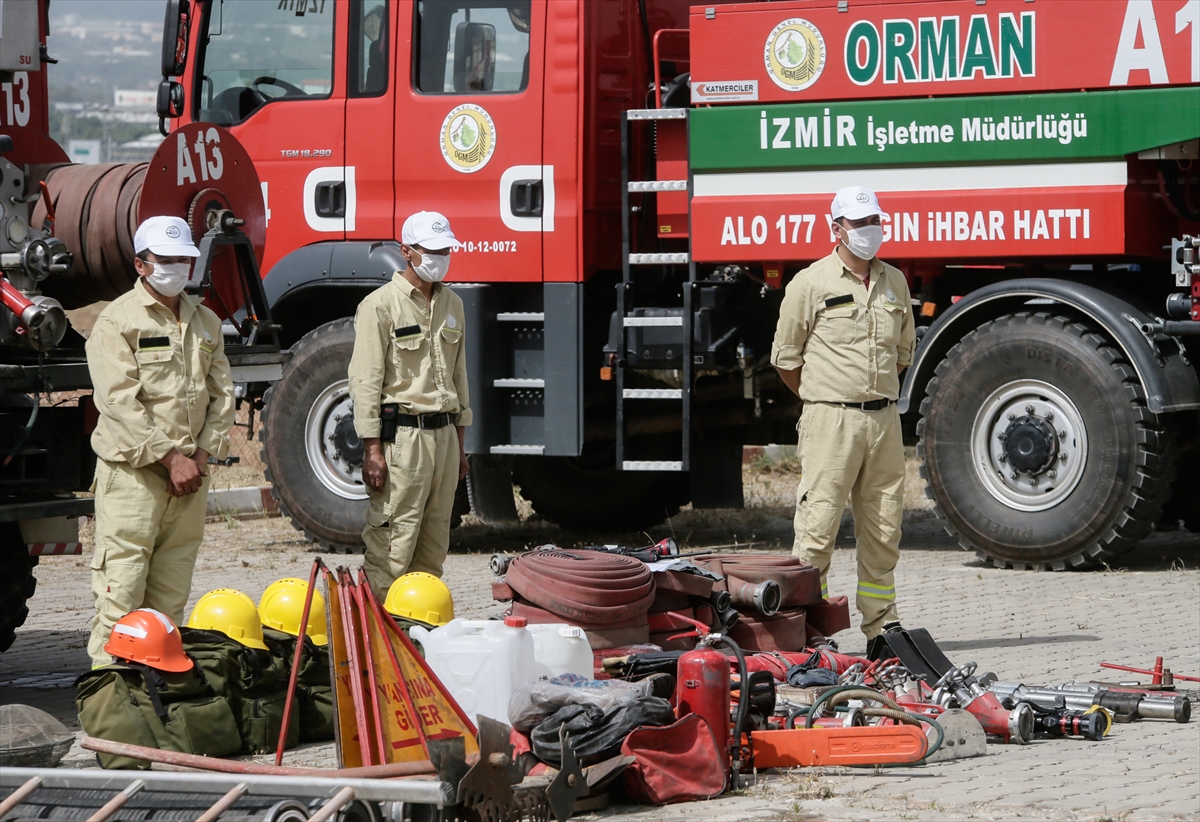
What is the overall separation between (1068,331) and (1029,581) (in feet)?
4.63

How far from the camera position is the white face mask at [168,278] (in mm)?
6527

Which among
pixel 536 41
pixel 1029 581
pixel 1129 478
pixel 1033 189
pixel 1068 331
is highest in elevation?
pixel 536 41

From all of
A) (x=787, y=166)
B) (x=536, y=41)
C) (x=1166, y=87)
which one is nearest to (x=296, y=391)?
(x=536, y=41)

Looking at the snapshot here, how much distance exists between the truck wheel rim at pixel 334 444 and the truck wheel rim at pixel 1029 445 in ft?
12.3

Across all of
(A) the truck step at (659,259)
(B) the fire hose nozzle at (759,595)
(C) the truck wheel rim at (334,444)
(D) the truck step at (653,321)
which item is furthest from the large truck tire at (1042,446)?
(C) the truck wheel rim at (334,444)

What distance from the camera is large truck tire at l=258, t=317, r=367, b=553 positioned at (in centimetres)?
1088

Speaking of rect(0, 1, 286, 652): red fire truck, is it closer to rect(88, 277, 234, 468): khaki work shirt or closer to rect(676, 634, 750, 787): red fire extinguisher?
rect(88, 277, 234, 468): khaki work shirt

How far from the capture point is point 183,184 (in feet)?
24.1

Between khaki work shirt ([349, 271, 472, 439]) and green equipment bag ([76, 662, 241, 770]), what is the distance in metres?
1.85

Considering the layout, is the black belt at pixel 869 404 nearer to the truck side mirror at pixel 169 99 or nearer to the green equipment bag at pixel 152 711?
the green equipment bag at pixel 152 711

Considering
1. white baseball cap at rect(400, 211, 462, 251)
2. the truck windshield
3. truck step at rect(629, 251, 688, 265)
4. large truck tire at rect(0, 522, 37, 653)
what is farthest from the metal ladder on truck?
large truck tire at rect(0, 522, 37, 653)

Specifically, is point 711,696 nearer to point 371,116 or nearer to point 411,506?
point 411,506

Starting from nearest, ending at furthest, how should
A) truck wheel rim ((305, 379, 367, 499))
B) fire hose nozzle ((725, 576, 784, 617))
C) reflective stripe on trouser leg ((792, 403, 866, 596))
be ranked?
1. fire hose nozzle ((725, 576, 784, 617))
2. reflective stripe on trouser leg ((792, 403, 866, 596))
3. truck wheel rim ((305, 379, 367, 499))

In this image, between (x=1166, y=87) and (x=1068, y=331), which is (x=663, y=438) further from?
(x=1166, y=87)
